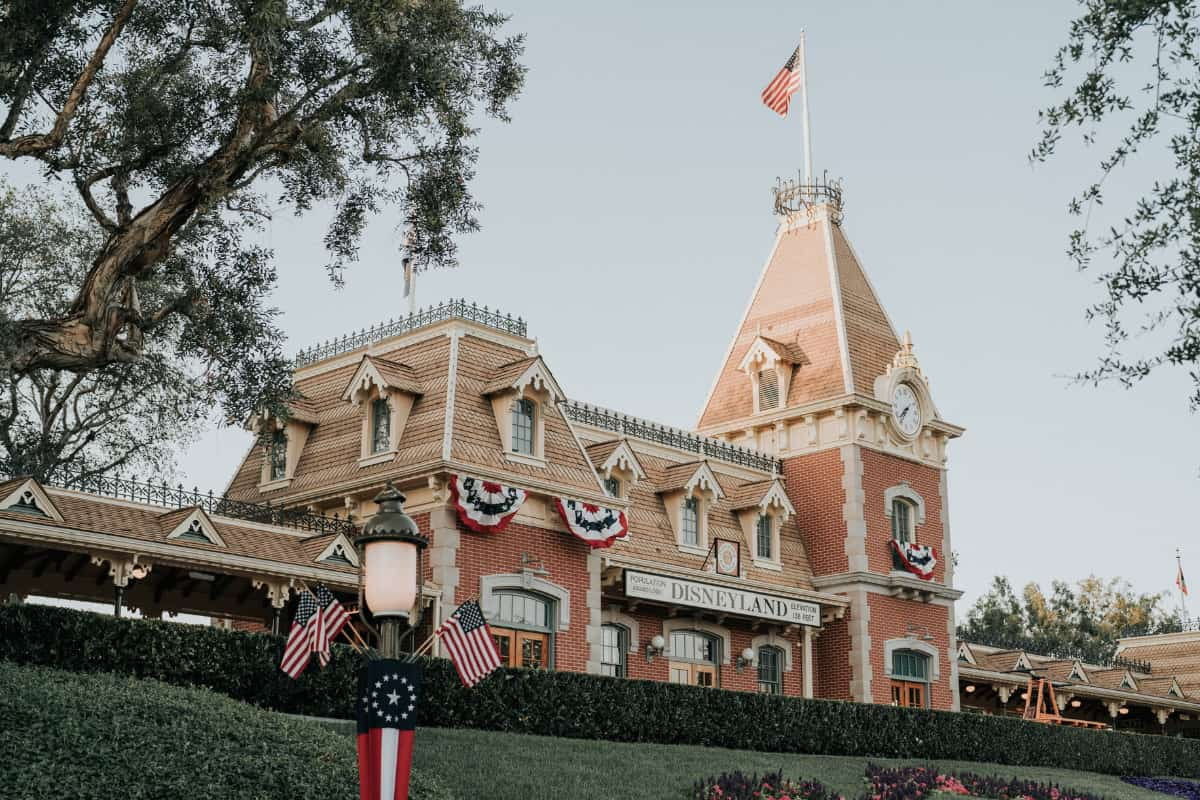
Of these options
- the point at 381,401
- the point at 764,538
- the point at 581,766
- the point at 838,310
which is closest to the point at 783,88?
the point at 838,310

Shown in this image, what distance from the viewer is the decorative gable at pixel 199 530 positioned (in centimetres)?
2173

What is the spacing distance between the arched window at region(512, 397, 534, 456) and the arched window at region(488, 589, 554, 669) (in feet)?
8.95

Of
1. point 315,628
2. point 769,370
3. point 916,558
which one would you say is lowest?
point 315,628

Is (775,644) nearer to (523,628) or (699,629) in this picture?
(699,629)

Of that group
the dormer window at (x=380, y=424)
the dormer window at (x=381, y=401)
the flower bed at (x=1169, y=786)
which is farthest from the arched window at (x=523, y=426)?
the flower bed at (x=1169, y=786)

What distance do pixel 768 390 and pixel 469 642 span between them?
22747 millimetres

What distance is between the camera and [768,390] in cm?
3578

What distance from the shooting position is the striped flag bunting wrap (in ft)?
36.4

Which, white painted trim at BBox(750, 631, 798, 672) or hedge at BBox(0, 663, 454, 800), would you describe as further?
white painted trim at BBox(750, 631, 798, 672)

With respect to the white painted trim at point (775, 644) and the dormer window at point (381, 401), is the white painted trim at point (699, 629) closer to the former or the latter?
the white painted trim at point (775, 644)

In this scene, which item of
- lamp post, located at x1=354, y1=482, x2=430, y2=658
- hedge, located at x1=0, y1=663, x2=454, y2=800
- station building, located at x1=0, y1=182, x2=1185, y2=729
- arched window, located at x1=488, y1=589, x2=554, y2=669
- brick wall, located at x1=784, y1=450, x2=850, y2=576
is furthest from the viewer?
brick wall, located at x1=784, y1=450, x2=850, y2=576

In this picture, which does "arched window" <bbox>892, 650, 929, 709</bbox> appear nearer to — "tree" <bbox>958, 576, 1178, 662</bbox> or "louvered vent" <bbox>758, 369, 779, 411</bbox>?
"louvered vent" <bbox>758, 369, 779, 411</bbox>

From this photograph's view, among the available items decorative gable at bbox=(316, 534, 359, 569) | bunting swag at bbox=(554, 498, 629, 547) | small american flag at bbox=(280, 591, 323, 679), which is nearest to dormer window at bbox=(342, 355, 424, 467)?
decorative gable at bbox=(316, 534, 359, 569)

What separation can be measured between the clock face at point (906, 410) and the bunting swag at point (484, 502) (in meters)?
13.5
